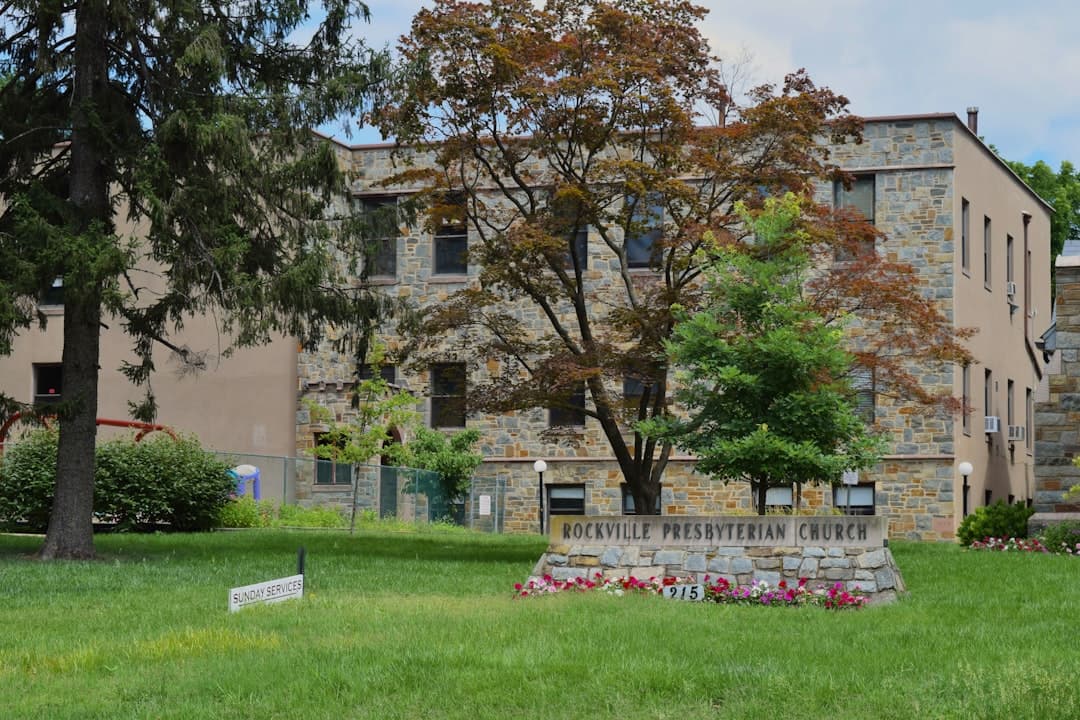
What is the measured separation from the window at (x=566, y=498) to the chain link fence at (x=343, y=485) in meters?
2.71

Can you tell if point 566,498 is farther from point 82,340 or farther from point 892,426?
point 82,340

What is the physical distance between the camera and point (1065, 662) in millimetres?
10609

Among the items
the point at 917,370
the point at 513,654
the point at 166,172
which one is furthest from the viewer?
the point at 917,370

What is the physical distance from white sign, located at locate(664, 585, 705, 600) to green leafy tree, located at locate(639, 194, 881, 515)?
8.80 ft

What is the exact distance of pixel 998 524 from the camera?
25359 mm

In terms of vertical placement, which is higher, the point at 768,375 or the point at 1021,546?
the point at 768,375

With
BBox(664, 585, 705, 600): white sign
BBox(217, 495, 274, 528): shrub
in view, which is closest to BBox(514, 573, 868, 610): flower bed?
BBox(664, 585, 705, 600): white sign

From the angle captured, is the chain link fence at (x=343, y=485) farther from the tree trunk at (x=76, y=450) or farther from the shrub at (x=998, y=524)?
the shrub at (x=998, y=524)

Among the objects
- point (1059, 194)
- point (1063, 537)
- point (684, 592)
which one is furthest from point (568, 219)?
point (1059, 194)

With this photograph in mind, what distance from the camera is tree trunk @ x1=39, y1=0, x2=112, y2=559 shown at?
69.2ft

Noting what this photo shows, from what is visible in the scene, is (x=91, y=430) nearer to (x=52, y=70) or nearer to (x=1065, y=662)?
(x=52, y=70)

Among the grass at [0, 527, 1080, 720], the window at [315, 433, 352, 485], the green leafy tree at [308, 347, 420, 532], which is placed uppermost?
the green leafy tree at [308, 347, 420, 532]

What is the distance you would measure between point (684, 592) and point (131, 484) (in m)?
15.9

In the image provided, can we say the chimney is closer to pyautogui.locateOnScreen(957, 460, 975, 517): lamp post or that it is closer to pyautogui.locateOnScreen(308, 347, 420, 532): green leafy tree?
pyautogui.locateOnScreen(957, 460, 975, 517): lamp post
